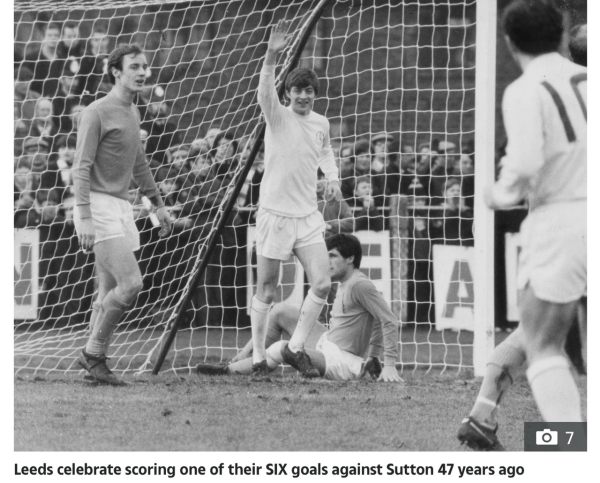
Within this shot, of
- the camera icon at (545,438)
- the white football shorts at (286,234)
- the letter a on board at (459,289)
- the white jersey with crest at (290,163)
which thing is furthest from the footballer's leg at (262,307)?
the camera icon at (545,438)

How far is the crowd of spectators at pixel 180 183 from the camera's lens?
9.12 meters

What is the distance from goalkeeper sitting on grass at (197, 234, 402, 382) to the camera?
743 cm

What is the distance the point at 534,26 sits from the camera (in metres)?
4.47

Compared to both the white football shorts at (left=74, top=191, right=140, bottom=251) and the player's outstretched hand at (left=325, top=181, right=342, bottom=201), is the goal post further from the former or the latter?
the white football shorts at (left=74, top=191, right=140, bottom=251)

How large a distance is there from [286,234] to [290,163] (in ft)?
1.48

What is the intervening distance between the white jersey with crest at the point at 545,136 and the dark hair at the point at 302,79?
282cm

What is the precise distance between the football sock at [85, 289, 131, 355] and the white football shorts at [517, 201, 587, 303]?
3.11 meters

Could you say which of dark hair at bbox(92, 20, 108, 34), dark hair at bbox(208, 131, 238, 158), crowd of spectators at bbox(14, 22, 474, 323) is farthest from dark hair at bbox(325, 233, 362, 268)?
dark hair at bbox(92, 20, 108, 34)

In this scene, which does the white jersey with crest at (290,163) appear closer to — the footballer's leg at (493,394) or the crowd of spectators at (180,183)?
the crowd of spectators at (180,183)

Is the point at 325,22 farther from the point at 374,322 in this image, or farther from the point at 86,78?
the point at 374,322

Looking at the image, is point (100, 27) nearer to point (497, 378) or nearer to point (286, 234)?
point (286, 234)

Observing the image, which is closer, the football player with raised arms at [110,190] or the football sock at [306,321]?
the football player with raised arms at [110,190]

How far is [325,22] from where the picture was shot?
503 inches
